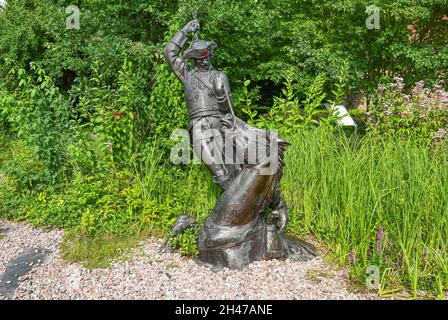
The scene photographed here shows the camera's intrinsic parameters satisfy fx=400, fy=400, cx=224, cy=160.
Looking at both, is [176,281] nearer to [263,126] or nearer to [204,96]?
[204,96]

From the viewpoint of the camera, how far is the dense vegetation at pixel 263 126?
3348 millimetres

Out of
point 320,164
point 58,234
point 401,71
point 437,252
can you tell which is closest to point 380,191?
point 437,252

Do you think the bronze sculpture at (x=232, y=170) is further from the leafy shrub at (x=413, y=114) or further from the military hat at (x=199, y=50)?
the leafy shrub at (x=413, y=114)

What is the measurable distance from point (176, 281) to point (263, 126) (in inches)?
113

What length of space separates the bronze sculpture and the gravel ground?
6.1 inches

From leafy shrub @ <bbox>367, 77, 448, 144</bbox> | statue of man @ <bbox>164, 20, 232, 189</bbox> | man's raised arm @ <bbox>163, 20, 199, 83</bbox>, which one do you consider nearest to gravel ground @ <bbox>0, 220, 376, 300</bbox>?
statue of man @ <bbox>164, 20, 232, 189</bbox>

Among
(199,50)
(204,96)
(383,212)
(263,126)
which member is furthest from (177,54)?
(383,212)

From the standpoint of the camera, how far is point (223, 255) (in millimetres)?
3359

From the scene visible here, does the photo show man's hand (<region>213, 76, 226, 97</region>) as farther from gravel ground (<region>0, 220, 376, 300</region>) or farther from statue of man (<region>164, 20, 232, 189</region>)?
gravel ground (<region>0, 220, 376, 300</region>)

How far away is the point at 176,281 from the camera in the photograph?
10.5 ft

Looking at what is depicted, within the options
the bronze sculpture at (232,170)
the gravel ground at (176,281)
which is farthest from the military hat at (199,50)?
the gravel ground at (176,281)

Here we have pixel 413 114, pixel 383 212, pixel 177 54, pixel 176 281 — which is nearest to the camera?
pixel 176 281

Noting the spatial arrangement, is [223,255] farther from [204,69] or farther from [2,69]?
[2,69]

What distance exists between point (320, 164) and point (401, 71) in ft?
15.5
